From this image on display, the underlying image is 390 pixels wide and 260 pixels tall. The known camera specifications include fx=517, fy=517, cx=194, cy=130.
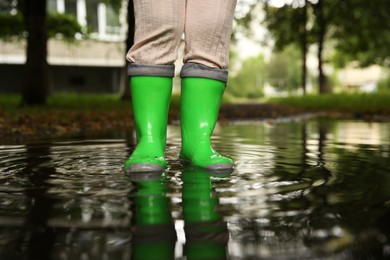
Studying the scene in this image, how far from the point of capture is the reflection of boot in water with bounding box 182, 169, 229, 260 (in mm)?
1145

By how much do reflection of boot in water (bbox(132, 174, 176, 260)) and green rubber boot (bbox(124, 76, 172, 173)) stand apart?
507 mm

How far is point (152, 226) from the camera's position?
1364 mm

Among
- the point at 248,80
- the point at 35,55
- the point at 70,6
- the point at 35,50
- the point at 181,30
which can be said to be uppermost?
the point at 70,6

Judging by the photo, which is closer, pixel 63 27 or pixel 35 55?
pixel 35 55

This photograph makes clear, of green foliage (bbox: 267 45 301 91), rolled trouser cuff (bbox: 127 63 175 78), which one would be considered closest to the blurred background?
rolled trouser cuff (bbox: 127 63 175 78)

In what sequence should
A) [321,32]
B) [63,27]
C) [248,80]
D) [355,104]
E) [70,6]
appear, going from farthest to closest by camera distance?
[248,80] < [70,6] < [321,32] < [63,27] < [355,104]

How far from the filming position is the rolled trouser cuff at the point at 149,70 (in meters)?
2.56

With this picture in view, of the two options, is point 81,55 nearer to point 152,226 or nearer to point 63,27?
point 63,27

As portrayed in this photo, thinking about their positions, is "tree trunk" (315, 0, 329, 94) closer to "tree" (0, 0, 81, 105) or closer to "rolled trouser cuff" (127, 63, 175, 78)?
"tree" (0, 0, 81, 105)

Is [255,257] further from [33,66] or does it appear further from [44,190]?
[33,66]

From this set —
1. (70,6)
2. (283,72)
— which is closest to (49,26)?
(70,6)

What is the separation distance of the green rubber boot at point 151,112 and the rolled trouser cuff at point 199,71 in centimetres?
9

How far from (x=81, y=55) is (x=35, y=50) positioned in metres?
19.5

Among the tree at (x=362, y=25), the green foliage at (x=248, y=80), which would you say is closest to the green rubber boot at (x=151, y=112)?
the tree at (x=362, y=25)
